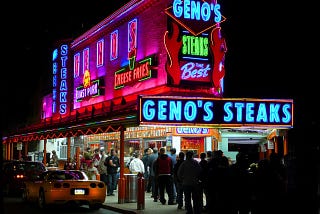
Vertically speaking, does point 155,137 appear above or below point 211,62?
below

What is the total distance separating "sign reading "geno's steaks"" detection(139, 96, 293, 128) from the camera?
17.0m

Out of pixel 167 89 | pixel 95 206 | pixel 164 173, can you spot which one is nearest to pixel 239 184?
pixel 164 173

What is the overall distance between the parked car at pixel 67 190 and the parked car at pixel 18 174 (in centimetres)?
439

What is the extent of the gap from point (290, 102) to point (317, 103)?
41.5 feet

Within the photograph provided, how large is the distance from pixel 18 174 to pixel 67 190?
20.2 ft

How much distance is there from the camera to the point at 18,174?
21.2 m

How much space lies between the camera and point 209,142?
2386cm

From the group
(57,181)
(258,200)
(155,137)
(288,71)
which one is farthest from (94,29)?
(258,200)

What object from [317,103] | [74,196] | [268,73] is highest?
[268,73]

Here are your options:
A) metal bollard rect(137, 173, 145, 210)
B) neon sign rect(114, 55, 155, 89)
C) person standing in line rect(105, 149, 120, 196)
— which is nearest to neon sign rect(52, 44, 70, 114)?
neon sign rect(114, 55, 155, 89)

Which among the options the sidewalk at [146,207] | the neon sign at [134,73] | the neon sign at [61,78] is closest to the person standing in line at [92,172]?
the sidewalk at [146,207]

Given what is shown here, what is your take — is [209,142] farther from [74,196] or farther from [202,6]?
[74,196]

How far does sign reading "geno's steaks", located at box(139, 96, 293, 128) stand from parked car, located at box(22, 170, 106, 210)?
2669mm

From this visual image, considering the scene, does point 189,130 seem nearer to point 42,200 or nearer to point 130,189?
point 130,189
